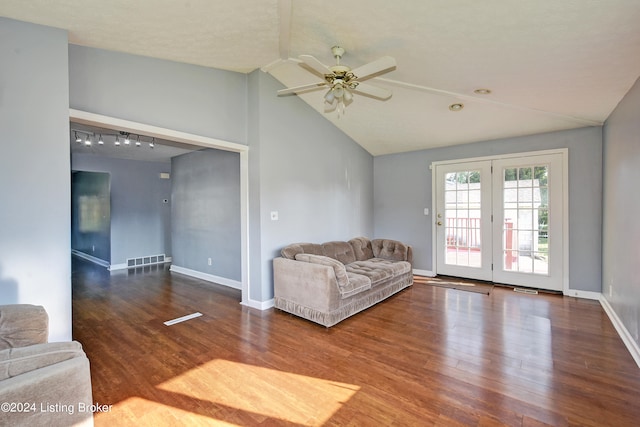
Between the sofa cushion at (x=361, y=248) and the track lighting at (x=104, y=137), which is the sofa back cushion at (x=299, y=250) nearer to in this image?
the sofa cushion at (x=361, y=248)

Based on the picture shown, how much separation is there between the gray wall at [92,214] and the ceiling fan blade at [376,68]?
21.1ft

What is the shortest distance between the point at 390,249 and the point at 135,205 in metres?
5.85

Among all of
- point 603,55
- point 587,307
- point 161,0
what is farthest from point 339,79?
point 587,307

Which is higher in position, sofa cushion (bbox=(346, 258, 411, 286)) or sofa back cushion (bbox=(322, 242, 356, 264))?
sofa back cushion (bbox=(322, 242, 356, 264))

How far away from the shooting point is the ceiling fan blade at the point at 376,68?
229cm

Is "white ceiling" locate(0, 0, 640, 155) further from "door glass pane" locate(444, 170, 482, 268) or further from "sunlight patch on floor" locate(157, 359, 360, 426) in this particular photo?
"sunlight patch on floor" locate(157, 359, 360, 426)

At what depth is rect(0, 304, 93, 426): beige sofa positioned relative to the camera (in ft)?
3.65

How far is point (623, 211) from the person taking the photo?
3092mm

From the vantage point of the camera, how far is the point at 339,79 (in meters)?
2.65

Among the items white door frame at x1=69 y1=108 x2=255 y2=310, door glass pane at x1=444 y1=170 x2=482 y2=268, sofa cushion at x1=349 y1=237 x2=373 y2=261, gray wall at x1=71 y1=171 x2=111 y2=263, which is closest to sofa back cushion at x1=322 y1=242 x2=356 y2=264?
sofa cushion at x1=349 y1=237 x2=373 y2=261

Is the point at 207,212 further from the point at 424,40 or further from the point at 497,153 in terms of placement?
the point at 497,153

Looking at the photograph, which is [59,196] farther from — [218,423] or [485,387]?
[485,387]

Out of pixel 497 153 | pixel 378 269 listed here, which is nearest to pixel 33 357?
pixel 378 269

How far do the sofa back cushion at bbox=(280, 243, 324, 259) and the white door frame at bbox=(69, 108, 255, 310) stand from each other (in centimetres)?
58
